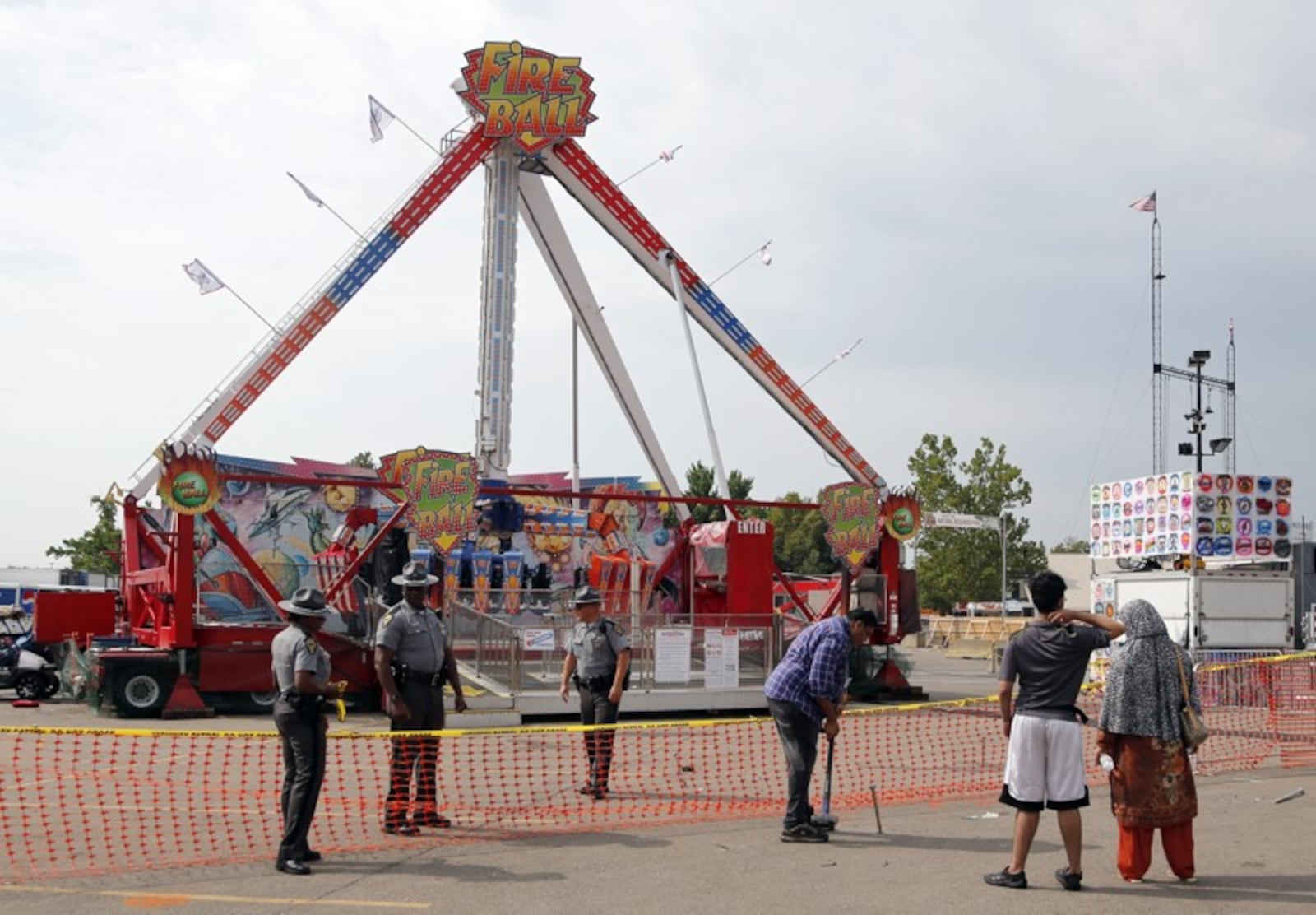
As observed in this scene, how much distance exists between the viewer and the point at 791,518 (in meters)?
84.5

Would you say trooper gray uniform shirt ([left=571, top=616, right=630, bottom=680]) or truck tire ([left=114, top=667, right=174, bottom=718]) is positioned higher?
trooper gray uniform shirt ([left=571, top=616, right=630, bottom=680])

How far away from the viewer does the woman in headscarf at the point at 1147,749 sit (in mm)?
7723

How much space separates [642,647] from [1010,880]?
11.9m

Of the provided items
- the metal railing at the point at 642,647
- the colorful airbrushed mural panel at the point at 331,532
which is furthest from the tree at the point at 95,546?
the metal railing at the point at 642,647

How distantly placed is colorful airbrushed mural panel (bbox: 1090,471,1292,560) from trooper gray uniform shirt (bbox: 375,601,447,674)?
17.2m

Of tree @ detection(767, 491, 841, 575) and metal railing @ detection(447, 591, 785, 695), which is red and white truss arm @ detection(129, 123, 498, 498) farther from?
tree @ detection(767, 491, 841, 575)

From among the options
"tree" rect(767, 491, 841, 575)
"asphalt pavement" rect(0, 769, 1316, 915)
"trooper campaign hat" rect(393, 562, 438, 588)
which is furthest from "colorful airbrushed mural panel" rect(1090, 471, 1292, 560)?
"tree" rect(767, 491, 841, 575)

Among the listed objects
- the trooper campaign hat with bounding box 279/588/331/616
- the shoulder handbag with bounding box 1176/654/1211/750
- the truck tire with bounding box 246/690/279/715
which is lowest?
the truck tire with bounding box 246/690/279/715

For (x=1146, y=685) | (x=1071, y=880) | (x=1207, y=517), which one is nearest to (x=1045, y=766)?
Result: (x=1071, y=880)

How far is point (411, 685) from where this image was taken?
31.3ft

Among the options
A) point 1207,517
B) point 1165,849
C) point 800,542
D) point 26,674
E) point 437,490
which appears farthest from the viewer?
point 800,542

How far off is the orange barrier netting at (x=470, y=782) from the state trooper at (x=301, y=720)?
533 mm

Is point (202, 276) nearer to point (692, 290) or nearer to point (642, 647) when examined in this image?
point (692, 290)

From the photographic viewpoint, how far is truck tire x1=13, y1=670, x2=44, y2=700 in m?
21.2
